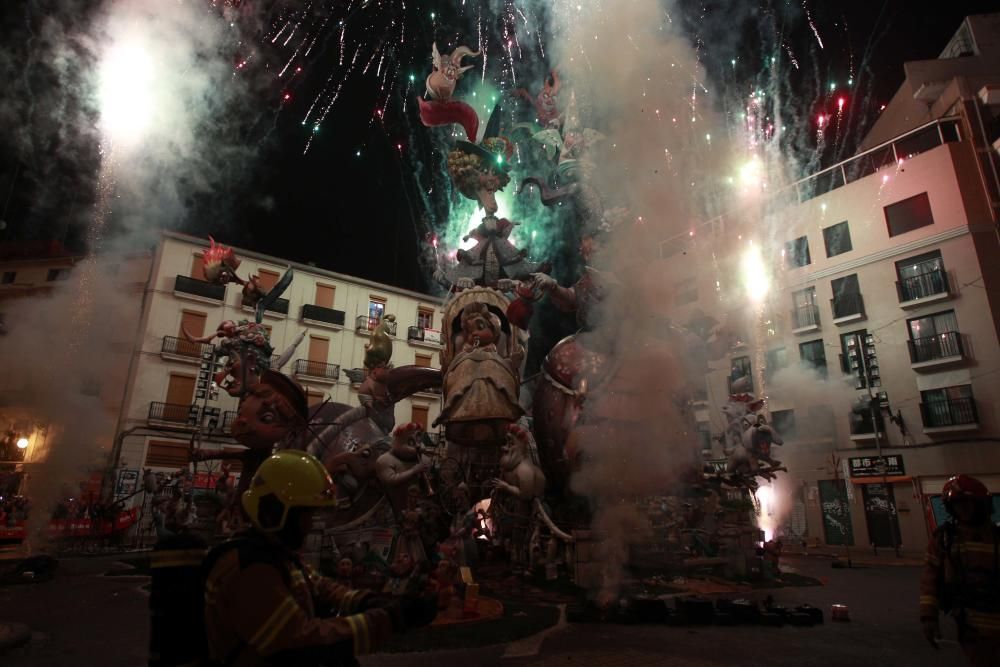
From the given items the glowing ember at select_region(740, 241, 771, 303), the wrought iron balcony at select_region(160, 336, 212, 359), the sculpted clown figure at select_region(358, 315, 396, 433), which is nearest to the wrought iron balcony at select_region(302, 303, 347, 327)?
the wrought iron balcony at select_region(160, 336, 212, 359)

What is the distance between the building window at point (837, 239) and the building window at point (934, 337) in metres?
4.20

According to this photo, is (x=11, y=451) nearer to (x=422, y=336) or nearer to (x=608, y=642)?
(x=608, y=642)

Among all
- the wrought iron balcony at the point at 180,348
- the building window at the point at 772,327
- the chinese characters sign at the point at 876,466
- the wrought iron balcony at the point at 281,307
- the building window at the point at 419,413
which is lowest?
the chinese characters sign at the point at 876,466

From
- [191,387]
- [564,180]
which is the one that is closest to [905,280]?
[564,180]

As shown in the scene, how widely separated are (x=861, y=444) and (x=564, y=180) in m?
17.7

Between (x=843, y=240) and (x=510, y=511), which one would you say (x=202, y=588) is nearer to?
(x=510, y=511)

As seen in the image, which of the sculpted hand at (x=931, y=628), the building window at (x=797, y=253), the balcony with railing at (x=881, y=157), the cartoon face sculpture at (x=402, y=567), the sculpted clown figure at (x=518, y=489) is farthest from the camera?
the building window at (x=797, y=253)

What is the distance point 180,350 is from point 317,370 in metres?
6.08

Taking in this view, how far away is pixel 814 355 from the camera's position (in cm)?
2444

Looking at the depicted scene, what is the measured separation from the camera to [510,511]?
998 centimetres

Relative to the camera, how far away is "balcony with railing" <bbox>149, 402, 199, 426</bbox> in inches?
900

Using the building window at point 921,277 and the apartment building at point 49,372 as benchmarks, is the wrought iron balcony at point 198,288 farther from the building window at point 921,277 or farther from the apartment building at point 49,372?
the building window at point 921,277

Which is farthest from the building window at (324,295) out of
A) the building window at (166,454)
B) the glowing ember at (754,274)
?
the glowing ember at (754,274)

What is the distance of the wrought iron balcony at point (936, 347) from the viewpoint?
20391 millimetres
